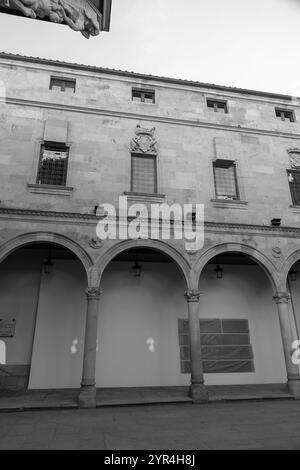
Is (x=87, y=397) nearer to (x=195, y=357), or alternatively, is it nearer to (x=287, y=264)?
(x=195, y=357)

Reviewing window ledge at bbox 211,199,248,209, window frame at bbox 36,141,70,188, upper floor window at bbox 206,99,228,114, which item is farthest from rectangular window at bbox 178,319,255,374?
upper floor window at bbox 206,99,228,114

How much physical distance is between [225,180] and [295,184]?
9.75 feet

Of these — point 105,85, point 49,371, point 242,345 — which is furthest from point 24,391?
point 105,85

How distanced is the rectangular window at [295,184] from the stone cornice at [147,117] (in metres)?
1.61

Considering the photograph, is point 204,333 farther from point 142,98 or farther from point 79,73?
point 79,73

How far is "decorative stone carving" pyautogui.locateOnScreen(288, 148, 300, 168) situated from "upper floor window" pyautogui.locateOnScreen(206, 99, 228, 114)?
3.15m

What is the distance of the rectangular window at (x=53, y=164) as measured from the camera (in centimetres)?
1045

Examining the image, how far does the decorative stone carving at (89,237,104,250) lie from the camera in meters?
9.55

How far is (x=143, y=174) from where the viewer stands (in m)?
→ 11.2

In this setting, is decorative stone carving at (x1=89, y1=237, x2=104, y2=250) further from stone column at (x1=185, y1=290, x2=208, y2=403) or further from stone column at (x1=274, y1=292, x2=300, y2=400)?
stone column at (x1=274, y1=292, x2=300, y2=400)

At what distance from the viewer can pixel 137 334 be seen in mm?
11188

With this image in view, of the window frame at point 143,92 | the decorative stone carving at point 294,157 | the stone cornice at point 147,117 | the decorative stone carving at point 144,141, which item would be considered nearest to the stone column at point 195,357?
the decorative stone carving at point 144,141

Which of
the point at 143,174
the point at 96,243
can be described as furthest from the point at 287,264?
the point at 96,243

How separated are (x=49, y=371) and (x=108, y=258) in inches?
173
